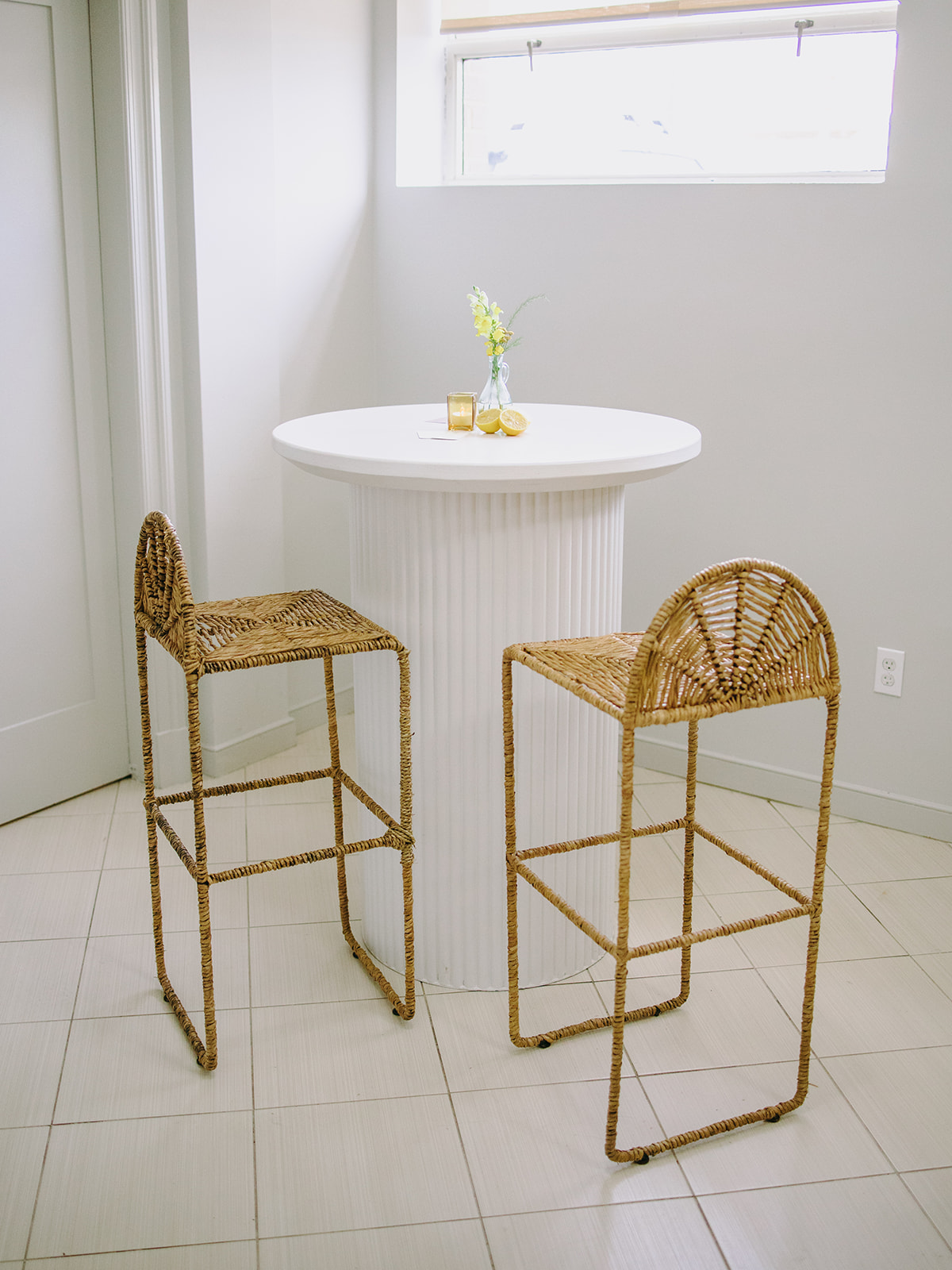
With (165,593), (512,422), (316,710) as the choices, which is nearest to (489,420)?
(512,422)

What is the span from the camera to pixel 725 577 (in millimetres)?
1590

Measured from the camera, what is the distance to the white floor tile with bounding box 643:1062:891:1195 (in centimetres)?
177

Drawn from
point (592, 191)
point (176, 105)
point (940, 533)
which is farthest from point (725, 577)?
point (176, 105)

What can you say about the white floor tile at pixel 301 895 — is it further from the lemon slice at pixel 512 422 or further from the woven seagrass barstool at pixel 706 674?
the lemon slice at pixel 512 422

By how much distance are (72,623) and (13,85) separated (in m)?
1.22

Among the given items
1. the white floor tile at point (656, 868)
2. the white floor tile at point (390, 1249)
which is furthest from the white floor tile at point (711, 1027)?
the white floor tile at point (390, 1249)

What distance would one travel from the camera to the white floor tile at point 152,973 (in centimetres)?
216

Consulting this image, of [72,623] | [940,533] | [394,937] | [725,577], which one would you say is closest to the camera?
[725,577]

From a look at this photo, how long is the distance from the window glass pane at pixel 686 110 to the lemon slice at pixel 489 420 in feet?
4.29

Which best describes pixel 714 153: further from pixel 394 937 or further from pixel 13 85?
pixel 394 937

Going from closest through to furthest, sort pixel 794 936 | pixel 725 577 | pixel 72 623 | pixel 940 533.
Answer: pixel 725 577, pixel 794 936, pixel 940 533, pixel 72 623

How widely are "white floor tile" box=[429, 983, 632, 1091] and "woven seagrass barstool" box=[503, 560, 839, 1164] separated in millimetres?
217

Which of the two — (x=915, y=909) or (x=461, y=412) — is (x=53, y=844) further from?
(x=915, y=909)

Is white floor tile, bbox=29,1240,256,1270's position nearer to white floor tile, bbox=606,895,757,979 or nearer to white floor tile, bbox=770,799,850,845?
white floor tile, bbox=606,895,757,979
